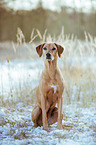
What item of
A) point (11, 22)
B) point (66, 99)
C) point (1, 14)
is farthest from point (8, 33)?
point (66, 99)

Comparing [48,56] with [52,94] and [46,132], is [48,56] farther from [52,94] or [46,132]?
[46,132]

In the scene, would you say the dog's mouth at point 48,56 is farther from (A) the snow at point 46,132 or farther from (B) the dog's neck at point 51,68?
(A) the snow at point 46,132

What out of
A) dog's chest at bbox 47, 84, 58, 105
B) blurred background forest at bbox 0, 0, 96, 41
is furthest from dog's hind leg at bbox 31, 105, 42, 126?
blurred background forest at bbox 0, 0, 96, 41

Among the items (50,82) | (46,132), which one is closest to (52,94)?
(50,82)

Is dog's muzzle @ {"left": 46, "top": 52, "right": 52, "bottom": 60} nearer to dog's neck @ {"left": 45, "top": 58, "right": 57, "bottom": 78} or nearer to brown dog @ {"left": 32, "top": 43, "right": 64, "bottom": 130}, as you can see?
brown dog @ {"left": 32, "top": 43, "right": 64, "bottom": 130}

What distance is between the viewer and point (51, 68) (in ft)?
9.71

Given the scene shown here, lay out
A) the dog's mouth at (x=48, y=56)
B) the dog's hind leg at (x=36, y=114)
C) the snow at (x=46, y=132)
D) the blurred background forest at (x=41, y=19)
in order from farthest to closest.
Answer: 1. the blurred background forest at (x=41, y=19)
2. the dog's hind leg at (x=36, y=114)
3. the dog's mouth at (x=48, y=56)
4. the snow at (x=46, y=132)

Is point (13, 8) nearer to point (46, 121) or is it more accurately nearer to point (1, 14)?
point (1, 14)

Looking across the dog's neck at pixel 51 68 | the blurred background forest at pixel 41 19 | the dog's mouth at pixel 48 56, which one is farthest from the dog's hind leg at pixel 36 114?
the blurred background forest at pixel 41 19

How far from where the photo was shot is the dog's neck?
9.64ft

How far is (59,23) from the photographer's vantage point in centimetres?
1903

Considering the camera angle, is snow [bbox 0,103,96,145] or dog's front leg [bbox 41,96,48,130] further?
dog's front leg [bbox 41,96,48,130]

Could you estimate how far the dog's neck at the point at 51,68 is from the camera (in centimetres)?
294

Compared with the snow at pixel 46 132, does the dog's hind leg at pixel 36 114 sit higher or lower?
higher
